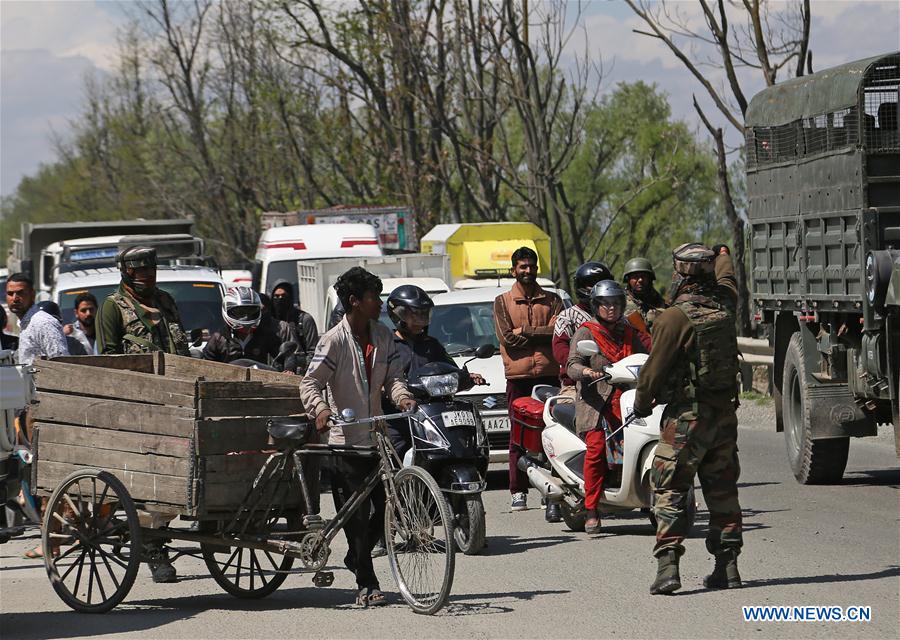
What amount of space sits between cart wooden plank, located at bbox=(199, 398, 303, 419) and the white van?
17.5 metres

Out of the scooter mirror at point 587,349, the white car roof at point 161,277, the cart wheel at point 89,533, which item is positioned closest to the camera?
the cart wheel at point 89,533

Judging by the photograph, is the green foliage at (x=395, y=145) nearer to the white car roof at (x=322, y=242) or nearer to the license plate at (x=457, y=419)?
the white car roof at (x=322, y=242)

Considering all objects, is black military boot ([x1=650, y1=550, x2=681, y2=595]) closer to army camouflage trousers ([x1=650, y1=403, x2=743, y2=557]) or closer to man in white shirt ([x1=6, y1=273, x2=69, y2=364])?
army camouflage trousers ([x1=650, y1=403, x2=743, y2=557])

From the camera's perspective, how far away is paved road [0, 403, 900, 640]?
24.6 ft

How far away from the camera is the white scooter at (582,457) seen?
10.2 metres

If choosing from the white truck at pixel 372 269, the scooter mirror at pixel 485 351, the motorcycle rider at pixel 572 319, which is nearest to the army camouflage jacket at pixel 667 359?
the scooter mirror at pixel 485 351

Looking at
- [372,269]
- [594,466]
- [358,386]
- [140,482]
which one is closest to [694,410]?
[358,386]

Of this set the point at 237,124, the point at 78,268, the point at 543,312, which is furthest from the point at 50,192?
the point at 543,312

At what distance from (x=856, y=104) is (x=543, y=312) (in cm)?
303

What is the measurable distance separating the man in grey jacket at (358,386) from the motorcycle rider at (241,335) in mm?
2484

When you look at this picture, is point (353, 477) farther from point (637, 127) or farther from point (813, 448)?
point (637, 127)

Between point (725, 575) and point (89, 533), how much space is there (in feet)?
11.7

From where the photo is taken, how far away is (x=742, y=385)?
22969 mm

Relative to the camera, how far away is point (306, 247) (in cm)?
2630
